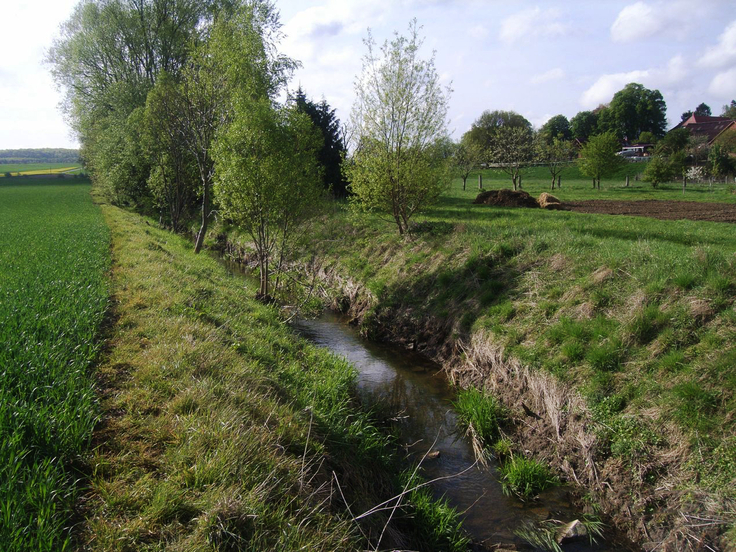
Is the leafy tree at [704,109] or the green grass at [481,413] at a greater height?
the leafy tree at [704,109]

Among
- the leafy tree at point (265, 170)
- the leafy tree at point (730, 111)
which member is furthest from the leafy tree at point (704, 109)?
the leafy tree at point (265, 170)

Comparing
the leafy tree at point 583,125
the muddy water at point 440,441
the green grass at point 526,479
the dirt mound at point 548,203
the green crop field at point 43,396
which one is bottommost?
the muddy water at point 440,441

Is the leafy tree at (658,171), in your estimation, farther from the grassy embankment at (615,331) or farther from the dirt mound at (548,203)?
the grassy embankment at (615,331)

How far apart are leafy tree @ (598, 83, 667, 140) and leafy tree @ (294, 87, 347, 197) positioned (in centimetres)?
6492

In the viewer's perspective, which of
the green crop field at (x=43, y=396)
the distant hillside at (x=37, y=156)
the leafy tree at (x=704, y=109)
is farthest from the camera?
the distant hillside at (x=37, y=156)

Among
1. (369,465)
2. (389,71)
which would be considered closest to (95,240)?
(389,71)

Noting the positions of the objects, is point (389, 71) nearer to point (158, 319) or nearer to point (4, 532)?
point (158, 319)

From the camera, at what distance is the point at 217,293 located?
1198 centimetres

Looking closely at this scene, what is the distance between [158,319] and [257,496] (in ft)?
17.3

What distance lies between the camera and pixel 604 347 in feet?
24.0

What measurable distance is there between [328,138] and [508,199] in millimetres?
12077

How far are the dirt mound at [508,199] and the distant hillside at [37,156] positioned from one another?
15914 centimetres

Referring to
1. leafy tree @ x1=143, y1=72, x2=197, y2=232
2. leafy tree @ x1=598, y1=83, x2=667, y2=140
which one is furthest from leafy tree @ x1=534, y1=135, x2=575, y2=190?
leafy tree @ x1=598, y1=83, x2=667, y2=140

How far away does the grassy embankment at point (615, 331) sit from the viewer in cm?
537
